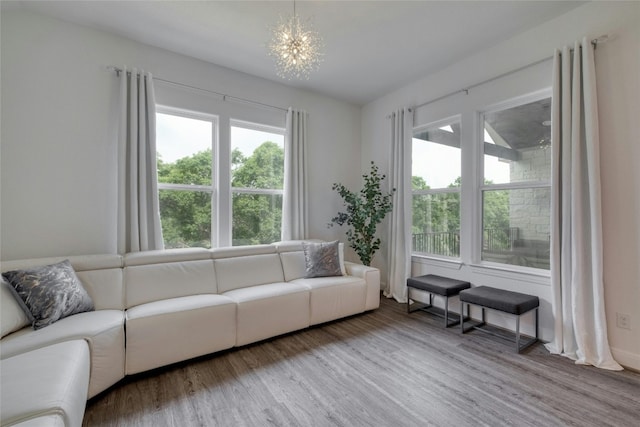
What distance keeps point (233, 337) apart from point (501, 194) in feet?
10.4

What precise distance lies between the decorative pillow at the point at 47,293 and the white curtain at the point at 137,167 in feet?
2.22

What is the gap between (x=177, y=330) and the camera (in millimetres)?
2246

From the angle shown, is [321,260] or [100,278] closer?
[100,278]

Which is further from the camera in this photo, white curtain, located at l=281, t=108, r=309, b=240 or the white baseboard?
white curtain, located at l=281, t=108, r=309, b=240

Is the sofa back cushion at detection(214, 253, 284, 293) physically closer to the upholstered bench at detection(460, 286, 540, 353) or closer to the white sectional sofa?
the white sectional sofa

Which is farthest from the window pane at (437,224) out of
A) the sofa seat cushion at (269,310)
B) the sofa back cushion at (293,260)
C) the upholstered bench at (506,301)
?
the sofa seat cushion at (269,310)

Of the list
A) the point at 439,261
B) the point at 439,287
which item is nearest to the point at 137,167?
the point at 439,287

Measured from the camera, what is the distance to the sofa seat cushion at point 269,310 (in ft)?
8.54

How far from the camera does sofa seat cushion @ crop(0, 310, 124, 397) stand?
1688mm

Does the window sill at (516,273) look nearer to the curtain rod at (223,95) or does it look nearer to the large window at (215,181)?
the large window at (215,181)

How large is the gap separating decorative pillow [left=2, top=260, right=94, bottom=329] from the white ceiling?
2.31 meters

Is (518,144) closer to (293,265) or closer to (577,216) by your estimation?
(577,216)

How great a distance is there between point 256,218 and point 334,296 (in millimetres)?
1523

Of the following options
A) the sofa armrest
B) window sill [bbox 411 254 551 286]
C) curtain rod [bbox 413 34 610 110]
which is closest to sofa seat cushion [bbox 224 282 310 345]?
the sofa armrest
